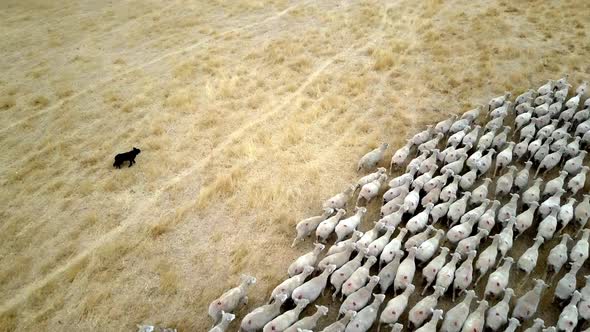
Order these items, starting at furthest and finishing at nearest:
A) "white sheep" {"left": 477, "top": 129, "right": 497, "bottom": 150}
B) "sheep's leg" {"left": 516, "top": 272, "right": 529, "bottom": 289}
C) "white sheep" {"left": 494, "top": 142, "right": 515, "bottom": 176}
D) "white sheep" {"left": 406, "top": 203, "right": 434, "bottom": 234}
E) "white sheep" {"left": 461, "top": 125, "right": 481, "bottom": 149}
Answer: "white sheep" {"left": 461, "top": 125, "right": 481, "bottom": 149}, "white sheep" {"left": 477, "top": 129, "right": 497, "bottom": 150}, "white sheep" {"left": 494, "top": 142, "right": 515, "bottom": 176}, "white sheep" {"left": 406, "top": 203, "right": 434, "bottom": 234}, "sheep's leg" {"left": 516, "top": 272, "right": 529, "bottom": 289}

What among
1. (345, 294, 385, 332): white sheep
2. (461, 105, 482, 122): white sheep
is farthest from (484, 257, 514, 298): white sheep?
(461, 105, 482, 122): white sheep

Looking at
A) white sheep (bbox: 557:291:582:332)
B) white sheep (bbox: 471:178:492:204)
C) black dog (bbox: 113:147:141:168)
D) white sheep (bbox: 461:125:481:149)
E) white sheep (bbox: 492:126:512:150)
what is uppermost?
black dog (bbox: 113:147:141:168)

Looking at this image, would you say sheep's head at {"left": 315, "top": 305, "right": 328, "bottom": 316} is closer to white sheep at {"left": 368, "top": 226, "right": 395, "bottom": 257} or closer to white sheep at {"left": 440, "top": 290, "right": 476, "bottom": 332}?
white sheep at {"left": 368, "top": 226, "right": 395, "bottom": 257}

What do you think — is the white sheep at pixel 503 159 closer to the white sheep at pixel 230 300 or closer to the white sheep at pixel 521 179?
the white sheep at pixel 521 179

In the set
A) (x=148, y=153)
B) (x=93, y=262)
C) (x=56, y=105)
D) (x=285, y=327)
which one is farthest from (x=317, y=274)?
(x=56, y=105)

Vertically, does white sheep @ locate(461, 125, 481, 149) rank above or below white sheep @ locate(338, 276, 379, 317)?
above

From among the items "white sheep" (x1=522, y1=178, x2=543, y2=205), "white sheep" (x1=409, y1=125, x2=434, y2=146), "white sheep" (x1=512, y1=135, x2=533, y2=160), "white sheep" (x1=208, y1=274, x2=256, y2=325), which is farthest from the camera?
"white sheep" (x1=409, y1=125, x2=434, y2=146)
